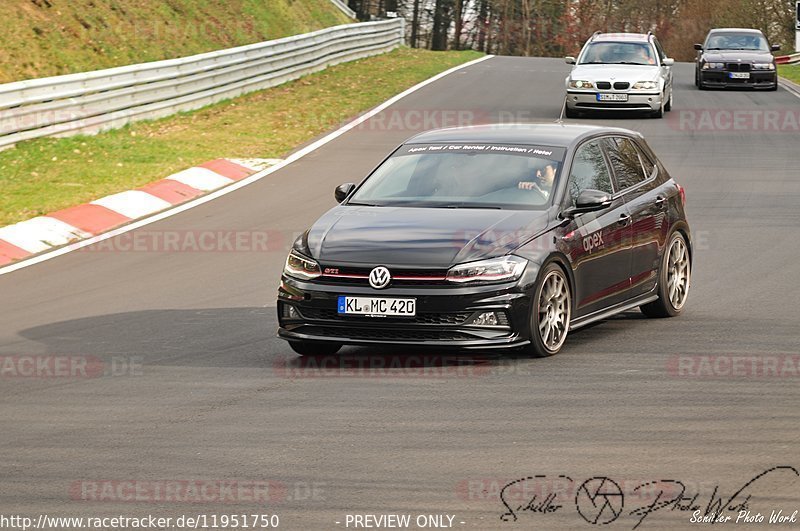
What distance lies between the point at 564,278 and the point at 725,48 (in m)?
26.8

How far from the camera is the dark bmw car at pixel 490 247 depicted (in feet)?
31.5

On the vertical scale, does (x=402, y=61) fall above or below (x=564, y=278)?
below

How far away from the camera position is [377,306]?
960 centimetres

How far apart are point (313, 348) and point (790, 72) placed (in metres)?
34.9

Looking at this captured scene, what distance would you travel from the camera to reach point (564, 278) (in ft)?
33.4

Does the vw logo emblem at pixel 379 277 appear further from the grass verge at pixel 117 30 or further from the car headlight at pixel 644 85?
the car headlight at pixel 644 85

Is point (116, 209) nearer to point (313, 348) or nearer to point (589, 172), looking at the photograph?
point (313, 348)

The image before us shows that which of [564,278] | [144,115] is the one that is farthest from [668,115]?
[564,278]

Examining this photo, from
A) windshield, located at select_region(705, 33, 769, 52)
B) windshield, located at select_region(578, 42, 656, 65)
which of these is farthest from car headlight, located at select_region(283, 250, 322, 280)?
windshield, located at select_region(705, 33, 769, 52)

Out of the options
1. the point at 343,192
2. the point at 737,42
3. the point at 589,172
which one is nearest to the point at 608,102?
the point at 737,42

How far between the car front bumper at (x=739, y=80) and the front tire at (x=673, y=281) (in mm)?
23413

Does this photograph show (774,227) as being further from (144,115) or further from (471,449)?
(144,115)

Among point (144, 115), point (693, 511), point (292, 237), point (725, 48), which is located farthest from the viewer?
point (725, 48)
